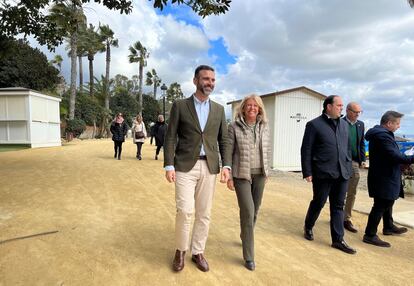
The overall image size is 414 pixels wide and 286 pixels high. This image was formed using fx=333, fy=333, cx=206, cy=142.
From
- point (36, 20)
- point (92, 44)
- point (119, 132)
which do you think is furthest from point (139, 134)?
point (92, 44)

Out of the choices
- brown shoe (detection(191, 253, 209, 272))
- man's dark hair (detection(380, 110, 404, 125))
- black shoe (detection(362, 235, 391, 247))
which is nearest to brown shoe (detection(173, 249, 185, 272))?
brown shoe (detection(191, 253, 209, 272))

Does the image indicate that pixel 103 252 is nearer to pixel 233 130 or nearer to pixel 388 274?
pixel 233 130

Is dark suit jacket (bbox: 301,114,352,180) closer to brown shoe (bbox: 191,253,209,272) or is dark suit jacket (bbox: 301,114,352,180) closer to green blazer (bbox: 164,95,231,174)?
green blazer (bbox: 164,95,231,174)

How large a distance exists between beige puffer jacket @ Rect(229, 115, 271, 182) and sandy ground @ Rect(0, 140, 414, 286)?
101 centimetres

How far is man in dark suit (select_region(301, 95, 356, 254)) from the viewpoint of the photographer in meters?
4.30

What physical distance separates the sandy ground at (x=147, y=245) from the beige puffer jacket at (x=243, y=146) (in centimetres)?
101

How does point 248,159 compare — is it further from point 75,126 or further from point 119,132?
point 75,126

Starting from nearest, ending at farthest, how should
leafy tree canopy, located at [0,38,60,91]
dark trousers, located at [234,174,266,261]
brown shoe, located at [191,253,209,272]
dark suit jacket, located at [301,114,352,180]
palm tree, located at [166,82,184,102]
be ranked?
brown shoe, located at [191,253,209,272]
dark trousers, located at [234,174,266,261]
dark suit jacket, located at [301,114,352,180]
leafy tree canopy, located at [0,38,60,91]
palm tree, located at [166,82,184,102]

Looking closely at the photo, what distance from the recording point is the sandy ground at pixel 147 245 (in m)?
3.28

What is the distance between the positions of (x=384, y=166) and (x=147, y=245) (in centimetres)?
329

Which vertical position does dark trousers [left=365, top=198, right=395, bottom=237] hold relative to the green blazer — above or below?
below

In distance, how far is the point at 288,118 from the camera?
42.7ft

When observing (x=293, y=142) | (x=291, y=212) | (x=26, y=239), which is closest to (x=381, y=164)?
(x=291, y=212)

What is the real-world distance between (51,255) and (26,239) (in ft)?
2.23
